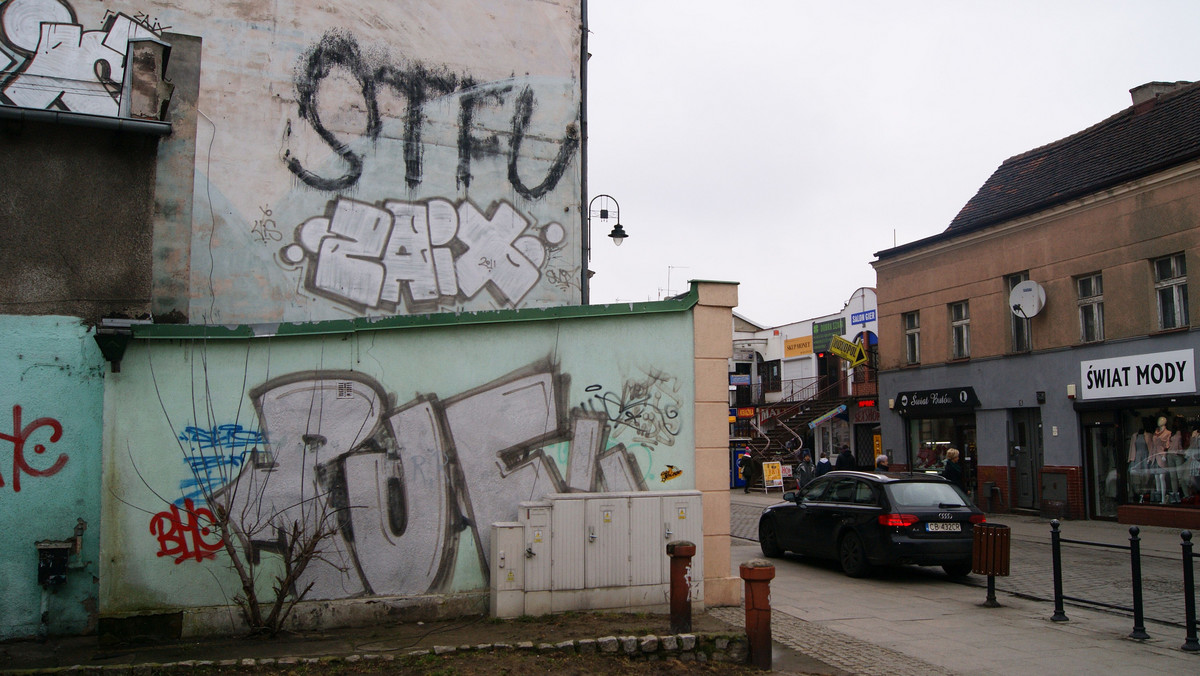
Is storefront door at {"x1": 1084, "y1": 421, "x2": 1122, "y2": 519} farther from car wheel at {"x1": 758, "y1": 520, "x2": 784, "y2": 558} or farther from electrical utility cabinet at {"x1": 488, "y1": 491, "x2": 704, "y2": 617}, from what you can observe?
electrical utility cabinet at {"x1": 488, "y1": 491, "x2": 704, "y2": 617}

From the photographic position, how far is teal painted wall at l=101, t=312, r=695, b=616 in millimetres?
8641

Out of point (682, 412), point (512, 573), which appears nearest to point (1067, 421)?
point (682, 412)

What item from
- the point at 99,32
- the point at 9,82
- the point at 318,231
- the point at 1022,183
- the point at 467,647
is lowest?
the point at 467,647

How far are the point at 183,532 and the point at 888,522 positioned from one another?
881 centimetres

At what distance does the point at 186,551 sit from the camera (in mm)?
8656

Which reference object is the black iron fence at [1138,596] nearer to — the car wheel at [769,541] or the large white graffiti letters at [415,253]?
the car wheel at [769,541]

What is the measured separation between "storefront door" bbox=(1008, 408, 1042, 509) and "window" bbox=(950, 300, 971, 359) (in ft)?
8.19

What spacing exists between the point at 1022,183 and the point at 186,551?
79.4 feet

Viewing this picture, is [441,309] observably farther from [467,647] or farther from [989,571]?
[989,571]

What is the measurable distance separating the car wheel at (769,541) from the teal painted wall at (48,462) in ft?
A: 33.1

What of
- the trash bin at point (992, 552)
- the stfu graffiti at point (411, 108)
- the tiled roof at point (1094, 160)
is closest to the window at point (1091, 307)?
the tiled roof at point (1094, 160)

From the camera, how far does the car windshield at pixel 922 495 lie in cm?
Answer: 1270

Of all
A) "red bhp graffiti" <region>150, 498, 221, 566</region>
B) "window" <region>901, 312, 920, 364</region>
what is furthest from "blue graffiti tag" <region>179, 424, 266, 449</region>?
"window" <region>901, 312, 920, 364</region>

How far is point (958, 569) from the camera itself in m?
12.9
